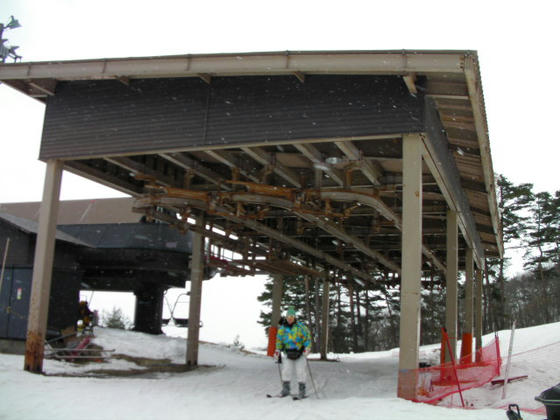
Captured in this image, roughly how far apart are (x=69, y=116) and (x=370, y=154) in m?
7.09

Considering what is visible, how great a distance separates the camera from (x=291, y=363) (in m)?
10.6

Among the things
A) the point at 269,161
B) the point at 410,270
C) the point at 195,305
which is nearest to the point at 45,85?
the point at 269,161

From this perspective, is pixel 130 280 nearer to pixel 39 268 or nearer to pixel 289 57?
pixel 39 268

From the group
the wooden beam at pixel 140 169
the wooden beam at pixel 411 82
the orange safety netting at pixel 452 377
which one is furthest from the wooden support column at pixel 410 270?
the wooden beam at pixel 140 169

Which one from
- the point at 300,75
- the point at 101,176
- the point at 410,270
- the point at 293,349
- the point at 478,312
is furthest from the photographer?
the point at 478,312

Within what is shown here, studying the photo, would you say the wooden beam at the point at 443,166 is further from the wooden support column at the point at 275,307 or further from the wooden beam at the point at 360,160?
the wooden support column at the point at 275,307

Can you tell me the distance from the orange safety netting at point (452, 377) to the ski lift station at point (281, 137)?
69cm

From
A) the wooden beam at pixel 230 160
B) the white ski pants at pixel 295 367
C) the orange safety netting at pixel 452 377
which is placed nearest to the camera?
the orange safety netting at pixel 452 377

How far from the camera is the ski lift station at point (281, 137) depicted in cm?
1049

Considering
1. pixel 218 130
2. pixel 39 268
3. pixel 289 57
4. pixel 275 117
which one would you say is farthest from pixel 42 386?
pixel 289 57

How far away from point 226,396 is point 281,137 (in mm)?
5031

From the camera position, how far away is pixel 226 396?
35.7 feet

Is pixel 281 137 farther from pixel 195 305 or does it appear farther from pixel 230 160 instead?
pixel 195 305

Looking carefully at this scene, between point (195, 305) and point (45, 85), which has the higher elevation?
point (45, 85)
